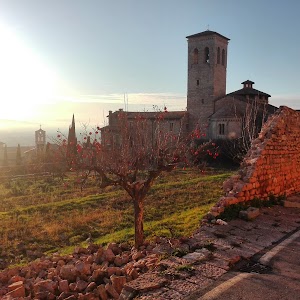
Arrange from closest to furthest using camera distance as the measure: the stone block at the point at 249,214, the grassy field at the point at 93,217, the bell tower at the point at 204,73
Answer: the stone block at the point at 249,214 < the grassy field at the point at 93,217 < the bell tower at the point at 204,73

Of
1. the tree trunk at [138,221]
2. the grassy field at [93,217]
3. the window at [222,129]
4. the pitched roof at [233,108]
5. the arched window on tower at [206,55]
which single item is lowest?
the grassy field at [93,217]

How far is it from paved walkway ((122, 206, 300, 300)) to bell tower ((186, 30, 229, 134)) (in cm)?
4253

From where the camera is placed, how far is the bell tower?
4938 cm

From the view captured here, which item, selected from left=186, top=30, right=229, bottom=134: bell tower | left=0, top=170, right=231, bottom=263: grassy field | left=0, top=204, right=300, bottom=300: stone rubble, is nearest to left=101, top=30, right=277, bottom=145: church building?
left=186, top=30, right=229, bottom=134: bell tower

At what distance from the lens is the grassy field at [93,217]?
458 inches

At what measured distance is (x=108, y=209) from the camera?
54.5 feet

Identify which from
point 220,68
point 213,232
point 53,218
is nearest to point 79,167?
point 213,232

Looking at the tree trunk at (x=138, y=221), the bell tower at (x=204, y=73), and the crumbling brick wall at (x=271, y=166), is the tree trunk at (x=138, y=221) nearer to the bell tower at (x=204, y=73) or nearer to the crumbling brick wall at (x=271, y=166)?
the crumbling brick wall at (x=271, y=166)

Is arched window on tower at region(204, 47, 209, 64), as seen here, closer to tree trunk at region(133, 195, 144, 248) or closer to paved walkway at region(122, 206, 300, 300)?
tree trunk at region(133, 195, 144, 248)

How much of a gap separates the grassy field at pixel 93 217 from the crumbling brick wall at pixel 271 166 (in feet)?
6.72

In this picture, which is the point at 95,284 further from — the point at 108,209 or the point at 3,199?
the point at 3,199

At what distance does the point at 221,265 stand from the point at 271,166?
5.13 metres

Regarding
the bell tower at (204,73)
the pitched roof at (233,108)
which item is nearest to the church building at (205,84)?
the bell tower at (204,73)

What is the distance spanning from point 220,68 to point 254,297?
4993 cm
